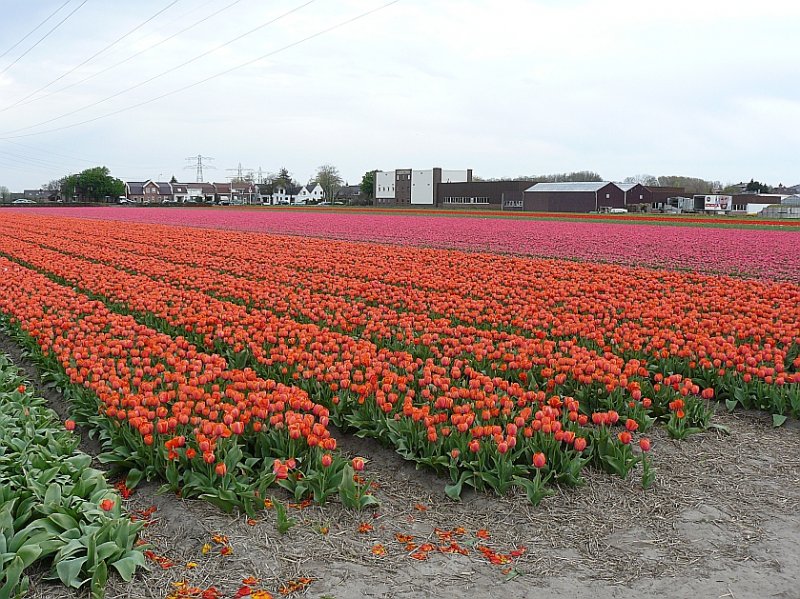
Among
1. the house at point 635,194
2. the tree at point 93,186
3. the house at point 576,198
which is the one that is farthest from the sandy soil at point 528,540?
the tree at point 93,186

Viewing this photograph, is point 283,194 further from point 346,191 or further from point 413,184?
point 413,184

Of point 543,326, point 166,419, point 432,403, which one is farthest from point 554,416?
point 543,326

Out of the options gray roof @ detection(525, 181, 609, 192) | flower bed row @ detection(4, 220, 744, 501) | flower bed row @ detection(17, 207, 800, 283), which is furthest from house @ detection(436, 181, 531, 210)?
flower bed row @ detection(4, 220, 744, 501)

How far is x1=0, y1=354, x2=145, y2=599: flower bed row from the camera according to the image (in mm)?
3918

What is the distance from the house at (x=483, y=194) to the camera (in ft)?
283

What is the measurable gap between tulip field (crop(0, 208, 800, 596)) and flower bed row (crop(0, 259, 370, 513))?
21 mm

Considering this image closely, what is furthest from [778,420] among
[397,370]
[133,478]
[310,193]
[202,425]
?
[310,193]

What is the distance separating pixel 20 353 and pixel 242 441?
5.53 meters

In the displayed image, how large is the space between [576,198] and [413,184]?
29.0 m

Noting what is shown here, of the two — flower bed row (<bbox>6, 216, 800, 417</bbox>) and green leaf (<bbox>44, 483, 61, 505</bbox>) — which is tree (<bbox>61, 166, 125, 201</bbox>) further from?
green leaf (<bbox>44, 483, 61, 505</bbox>)

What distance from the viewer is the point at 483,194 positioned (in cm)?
9150

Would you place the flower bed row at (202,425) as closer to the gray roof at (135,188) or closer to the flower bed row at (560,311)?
the flower bed row at (560,311)

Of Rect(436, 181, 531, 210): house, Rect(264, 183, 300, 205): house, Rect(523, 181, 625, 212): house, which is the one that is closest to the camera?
Rect(523, 181, 625, 212): house

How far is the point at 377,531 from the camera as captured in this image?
185 inches
